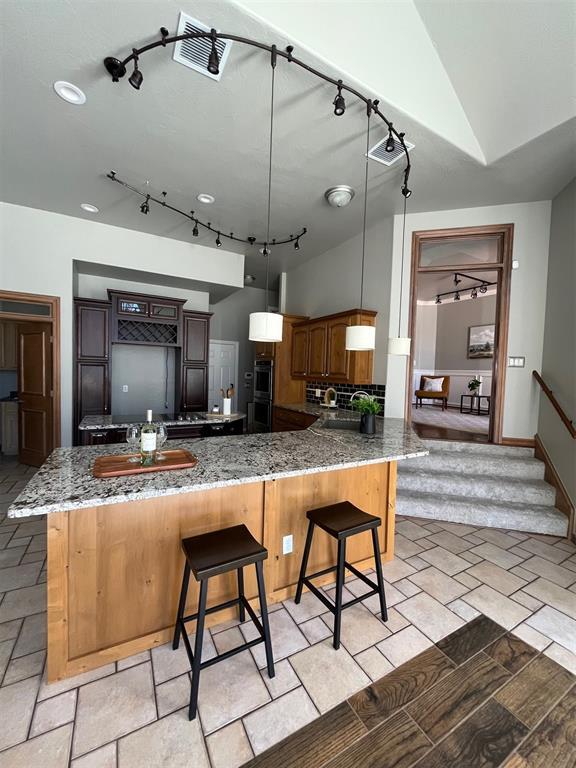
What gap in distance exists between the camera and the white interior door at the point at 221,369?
270 inches

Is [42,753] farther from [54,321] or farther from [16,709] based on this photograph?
[54,321]

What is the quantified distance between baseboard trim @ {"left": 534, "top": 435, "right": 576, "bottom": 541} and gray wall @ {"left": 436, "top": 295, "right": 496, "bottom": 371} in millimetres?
4762

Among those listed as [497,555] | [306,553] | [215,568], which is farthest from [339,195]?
[497,555]

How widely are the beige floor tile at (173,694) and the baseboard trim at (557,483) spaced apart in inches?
127

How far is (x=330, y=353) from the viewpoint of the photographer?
448 cm

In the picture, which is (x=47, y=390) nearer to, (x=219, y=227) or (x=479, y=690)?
(x=219, y=227)

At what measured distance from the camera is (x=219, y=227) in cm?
419

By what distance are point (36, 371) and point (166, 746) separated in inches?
173

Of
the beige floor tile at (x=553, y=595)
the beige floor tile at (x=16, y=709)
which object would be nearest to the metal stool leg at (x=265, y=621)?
the beige floor tile at (x=16, y=709)

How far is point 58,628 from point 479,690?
6.38ft

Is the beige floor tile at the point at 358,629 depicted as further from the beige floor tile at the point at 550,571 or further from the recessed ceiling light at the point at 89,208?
the recessed ceiling light at the point at 89,208

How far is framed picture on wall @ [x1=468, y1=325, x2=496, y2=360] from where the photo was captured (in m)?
7.58

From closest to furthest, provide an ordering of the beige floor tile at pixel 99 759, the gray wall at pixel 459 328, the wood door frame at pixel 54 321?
1. the beige floor tile at pixel 99 759
2. the wood door frame at pixel 54 321
3. the gray wall at pixel 459 328

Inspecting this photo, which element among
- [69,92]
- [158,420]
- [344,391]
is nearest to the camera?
[69,92]
